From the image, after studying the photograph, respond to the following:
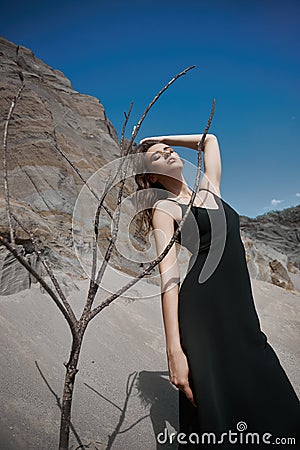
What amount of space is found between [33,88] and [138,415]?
21.7ft

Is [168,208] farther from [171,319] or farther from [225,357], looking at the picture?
[225,357]

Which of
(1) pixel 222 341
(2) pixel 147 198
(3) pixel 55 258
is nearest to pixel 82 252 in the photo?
(3) pixel 55 258

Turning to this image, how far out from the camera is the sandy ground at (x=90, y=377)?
173cm

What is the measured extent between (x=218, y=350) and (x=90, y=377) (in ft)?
4.17

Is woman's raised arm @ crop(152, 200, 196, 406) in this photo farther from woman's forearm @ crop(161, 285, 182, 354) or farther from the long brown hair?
the long brown hair

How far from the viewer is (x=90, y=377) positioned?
2340 millimetres

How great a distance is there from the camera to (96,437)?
1794 millimetres

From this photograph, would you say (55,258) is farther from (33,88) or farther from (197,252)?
(33,88)

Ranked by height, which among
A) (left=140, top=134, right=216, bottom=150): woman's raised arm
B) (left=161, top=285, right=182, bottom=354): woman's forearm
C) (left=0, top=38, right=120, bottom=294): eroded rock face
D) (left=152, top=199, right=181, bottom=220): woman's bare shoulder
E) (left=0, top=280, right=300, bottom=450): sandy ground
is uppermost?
(left=0, top=38, right=120, bottom=294): eroded rock face

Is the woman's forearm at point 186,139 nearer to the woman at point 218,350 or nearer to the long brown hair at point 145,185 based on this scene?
the long brown hair at point 145,185

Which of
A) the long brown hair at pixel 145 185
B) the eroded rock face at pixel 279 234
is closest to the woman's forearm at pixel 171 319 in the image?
the long brown hair at pixel 145 185

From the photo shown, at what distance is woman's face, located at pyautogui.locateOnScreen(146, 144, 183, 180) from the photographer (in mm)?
1737

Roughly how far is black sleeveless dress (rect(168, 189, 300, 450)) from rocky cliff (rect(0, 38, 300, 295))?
6.25 ft

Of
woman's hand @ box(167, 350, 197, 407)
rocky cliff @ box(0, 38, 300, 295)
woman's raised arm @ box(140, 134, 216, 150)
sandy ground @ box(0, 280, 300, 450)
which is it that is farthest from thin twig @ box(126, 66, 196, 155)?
rocky cliff @ box(0, 38, 300, 295)
